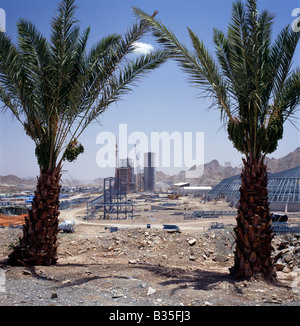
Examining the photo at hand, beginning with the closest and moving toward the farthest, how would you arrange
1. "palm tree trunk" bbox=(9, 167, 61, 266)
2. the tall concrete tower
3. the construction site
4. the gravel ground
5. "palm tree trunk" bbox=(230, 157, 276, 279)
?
the gravel ground < the construction site < "palm tree trunk" bbox=(230, 157, 276, 279) < "palm tree trunk" bbox=(9, 167, 61, 266) < the tall concrete tower

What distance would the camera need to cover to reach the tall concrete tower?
134 m


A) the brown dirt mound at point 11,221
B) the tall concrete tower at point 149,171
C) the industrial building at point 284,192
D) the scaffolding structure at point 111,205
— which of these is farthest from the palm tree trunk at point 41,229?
the tall concrete tower at point 149,171

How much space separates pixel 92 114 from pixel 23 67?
8.29 ft

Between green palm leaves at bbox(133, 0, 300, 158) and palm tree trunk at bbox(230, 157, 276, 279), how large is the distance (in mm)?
632

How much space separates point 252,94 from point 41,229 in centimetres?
710

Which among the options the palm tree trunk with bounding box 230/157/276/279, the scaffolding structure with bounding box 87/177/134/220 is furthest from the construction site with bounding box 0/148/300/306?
the scaffolding structure with bounding box 87/177/134/220

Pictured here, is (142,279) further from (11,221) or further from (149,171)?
(149,171)

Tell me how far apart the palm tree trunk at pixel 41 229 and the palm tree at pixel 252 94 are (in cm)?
526

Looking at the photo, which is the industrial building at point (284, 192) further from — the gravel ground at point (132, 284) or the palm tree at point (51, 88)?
the palm tree at point (51, 88)

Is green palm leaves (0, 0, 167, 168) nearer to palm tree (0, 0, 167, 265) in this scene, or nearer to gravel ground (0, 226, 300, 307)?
palm tree (0, 0, 167, 265)

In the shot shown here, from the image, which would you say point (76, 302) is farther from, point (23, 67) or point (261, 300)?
point (23, 67)

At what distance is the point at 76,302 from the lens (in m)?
5.89

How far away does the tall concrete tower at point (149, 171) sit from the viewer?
439ft
